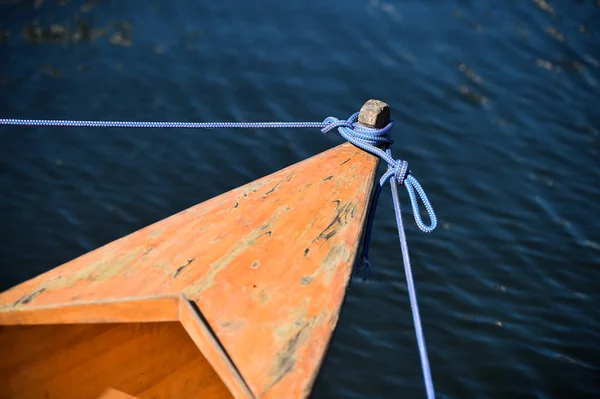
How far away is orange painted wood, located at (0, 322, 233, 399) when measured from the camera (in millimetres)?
2848

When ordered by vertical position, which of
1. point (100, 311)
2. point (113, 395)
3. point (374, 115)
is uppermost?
point (374, 115)

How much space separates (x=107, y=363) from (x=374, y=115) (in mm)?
1626

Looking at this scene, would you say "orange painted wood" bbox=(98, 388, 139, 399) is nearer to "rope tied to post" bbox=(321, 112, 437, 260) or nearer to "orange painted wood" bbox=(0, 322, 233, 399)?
"orange painted wood" bbox=(0, 322, 233, 399)

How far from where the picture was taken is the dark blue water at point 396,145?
4418 mm

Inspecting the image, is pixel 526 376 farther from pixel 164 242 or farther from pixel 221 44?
pixel 221 44

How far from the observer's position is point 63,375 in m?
2.95

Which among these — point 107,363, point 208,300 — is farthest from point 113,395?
point 208,300

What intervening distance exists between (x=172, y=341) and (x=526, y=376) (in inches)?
86.9

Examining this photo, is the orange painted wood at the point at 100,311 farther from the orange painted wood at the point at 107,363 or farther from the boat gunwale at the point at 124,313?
the orange painted wood at the point at 107,363

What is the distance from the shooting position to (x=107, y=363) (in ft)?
10.00

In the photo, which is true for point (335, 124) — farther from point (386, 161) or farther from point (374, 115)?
point (386, 161)

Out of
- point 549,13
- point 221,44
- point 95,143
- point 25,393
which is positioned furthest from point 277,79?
point 25,393

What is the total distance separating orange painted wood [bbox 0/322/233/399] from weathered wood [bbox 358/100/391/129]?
1281 millimetres

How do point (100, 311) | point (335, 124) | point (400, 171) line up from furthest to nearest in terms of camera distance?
1. point (335, 124)
2. point (400, 171)
3. point (100, 311)
